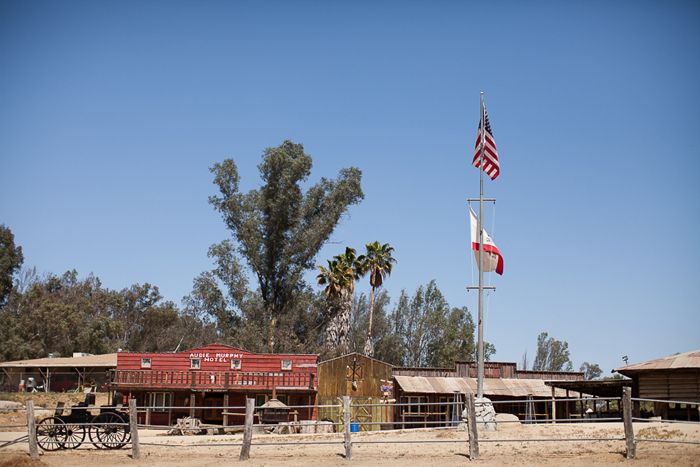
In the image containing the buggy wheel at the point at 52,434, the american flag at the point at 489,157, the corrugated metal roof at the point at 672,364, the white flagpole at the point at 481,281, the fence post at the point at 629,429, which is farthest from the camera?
the corrugated metal roof at the point at 672,364

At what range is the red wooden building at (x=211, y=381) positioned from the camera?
97.5 ft

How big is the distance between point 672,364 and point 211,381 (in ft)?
69.0

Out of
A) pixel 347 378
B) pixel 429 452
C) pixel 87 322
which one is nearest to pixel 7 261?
pixel 87 322

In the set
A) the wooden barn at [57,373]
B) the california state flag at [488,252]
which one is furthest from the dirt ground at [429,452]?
the wooden barn at [57,373]

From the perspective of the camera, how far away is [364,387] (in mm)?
32938

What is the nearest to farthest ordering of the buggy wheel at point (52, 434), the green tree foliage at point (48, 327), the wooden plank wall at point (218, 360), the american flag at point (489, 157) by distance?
1. the buggy wheel at point (52, 434)
2. the american flag at point (489, 157)
3. the wooden plank wall at point (218, 360)
4. the green tree foliage at point (48, 327)

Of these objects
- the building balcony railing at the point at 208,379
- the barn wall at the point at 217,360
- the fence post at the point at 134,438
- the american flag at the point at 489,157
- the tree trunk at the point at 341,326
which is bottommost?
the fence post at the point at 134,438

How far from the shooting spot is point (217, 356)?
31531 millimetres

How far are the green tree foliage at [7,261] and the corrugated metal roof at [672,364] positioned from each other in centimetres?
5934

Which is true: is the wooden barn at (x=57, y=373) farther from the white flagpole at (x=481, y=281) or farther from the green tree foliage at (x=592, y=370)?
the green tree foliage at (x=592, y=370)

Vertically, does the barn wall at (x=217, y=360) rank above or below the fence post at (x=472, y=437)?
above

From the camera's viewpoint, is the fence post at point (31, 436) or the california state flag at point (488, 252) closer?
the fence post at point (31, 436)

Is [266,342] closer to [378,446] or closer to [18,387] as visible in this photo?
[18,387]

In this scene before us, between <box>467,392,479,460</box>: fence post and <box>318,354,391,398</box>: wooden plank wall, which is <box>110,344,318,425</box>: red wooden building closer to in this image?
<box>318,354,391,398</box>: wooden plank wall
